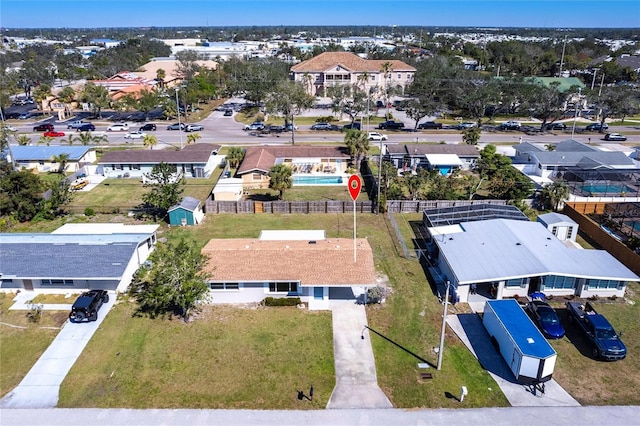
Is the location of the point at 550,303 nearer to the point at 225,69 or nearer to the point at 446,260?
the point at 446,260

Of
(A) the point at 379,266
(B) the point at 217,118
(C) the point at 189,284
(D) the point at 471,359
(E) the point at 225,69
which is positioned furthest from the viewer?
(E) the point at 225,69

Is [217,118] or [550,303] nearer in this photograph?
[550,303]

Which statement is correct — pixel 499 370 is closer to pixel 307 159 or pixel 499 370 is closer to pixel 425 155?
pixel 425 155

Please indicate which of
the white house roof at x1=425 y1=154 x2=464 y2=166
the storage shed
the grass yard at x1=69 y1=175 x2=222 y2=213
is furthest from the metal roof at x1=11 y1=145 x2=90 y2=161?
the white house roof at x1=425 y1=154 x2=464 y2=166

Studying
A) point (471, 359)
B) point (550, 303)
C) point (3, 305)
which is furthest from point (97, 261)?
point (550, 303)

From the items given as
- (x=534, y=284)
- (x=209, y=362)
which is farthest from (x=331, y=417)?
(x=534, y=284)

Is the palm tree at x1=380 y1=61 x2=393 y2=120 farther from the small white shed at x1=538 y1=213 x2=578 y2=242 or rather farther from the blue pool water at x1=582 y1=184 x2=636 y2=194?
the small white shed at x1=538 y1=213 x2=578 y2=242

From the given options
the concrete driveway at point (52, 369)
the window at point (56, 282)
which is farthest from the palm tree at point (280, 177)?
the concrete driveway at point (52, 369)
